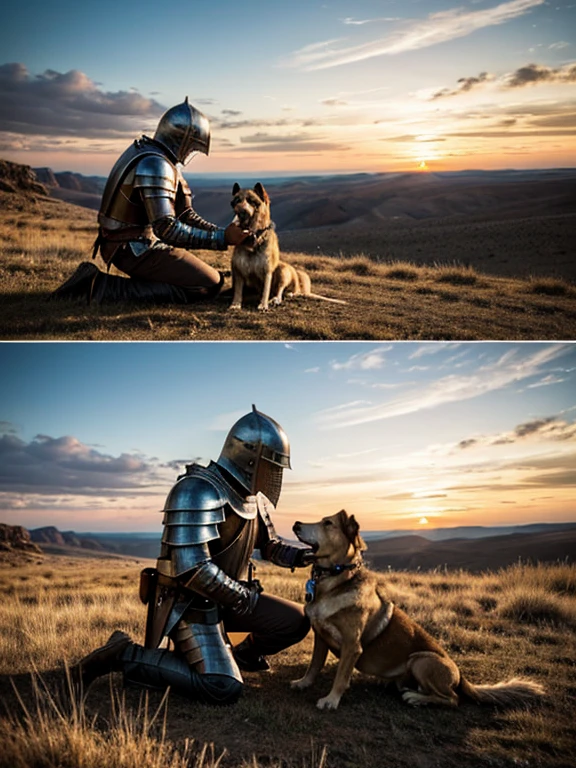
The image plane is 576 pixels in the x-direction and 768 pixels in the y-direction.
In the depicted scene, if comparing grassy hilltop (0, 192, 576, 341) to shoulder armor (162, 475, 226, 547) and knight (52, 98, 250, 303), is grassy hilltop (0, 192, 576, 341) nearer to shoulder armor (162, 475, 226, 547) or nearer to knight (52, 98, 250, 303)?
knight (52, 98, 250, 303)

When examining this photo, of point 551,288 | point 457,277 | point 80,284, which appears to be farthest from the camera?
point 457,277

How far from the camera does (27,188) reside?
45.0 m

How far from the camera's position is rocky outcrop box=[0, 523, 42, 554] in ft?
71.9

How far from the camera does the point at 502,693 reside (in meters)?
6.53

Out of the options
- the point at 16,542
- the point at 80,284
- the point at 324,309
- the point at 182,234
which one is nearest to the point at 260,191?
the point at 182,234

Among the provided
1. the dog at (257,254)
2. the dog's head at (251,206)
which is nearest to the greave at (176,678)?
the dog at (257,254)

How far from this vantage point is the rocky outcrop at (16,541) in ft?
71.9

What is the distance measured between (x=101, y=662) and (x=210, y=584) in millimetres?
1008

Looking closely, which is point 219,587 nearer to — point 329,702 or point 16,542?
point 329,702

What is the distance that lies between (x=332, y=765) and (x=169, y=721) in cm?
118

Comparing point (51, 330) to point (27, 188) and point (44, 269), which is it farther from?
point (27, 188)

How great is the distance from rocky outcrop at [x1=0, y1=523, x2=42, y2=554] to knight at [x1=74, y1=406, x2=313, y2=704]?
16.4m

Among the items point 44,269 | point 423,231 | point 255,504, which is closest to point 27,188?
point 423,231

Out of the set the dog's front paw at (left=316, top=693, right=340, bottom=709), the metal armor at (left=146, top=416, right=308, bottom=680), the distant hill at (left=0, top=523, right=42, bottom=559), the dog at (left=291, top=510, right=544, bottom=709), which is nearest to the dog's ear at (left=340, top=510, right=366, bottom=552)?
the dog at (left=291, top=510, right=544, bottom=709)
